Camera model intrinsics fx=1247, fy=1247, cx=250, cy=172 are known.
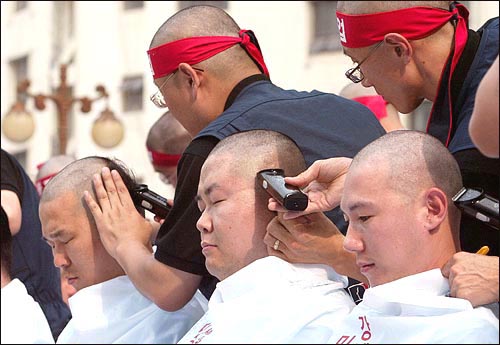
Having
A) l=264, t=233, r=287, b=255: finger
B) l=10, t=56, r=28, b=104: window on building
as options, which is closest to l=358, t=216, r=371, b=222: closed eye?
l=264, t=233, r=287, b=255: finger

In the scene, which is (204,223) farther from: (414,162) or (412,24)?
(412,24)

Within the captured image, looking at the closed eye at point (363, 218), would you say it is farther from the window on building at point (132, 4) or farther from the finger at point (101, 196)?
the window on building at point (132, 4)

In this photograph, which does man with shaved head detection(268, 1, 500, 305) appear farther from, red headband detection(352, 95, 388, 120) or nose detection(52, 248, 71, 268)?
red headband detection(352, 95, 388, 120)

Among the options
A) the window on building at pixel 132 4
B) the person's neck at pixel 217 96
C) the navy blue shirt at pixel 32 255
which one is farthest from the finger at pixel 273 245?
the window on building at pixel 132 4

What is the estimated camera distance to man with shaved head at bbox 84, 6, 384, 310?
3.91m

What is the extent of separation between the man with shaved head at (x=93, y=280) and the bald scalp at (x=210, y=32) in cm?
52

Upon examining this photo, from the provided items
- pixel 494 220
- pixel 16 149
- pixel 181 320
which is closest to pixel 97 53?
pixel 16 149

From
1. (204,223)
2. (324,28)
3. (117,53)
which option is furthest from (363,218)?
(117,53)

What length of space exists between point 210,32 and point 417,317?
171 cm

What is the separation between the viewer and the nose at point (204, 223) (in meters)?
3.65

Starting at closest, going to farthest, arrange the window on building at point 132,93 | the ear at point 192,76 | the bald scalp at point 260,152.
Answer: the bald scalp at point 260,152 < the ear at point 192,76 < the window on building at point 132,93

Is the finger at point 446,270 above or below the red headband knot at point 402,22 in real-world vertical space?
below

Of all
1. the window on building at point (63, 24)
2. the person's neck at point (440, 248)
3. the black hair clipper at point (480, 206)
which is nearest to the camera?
the black hair clipper at point (480, 206)

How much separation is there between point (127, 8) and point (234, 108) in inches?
561
